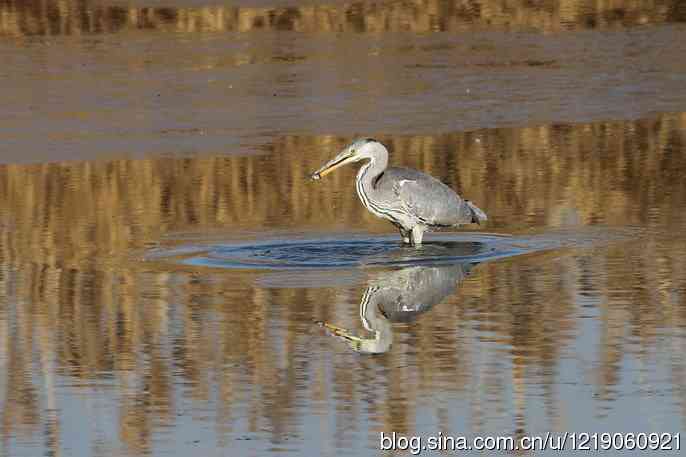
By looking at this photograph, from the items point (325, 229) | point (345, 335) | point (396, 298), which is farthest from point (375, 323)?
point (325, 229)

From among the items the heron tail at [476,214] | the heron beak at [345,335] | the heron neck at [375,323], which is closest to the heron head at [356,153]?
the heron tail at [476,214]

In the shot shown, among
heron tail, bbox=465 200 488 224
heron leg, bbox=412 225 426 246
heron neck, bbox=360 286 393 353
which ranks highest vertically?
heron neck, bbox=360 286 393 353

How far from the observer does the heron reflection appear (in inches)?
307

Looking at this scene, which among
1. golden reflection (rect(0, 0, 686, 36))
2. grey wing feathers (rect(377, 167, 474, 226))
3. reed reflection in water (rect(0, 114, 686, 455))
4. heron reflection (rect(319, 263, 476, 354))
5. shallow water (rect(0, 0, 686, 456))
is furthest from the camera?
golden reflection (rect(0, 0, 686, 36))

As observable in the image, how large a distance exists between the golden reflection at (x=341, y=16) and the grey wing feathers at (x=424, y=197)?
9285mm

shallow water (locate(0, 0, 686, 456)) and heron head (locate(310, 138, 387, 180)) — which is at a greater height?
heron head (locate(310, 138, 387, 180))

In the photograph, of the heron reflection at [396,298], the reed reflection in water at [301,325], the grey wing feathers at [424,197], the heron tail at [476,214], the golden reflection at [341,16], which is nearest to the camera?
the reed reflection in water at [301,325]

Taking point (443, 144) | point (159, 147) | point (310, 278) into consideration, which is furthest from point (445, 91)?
point (310, 278)

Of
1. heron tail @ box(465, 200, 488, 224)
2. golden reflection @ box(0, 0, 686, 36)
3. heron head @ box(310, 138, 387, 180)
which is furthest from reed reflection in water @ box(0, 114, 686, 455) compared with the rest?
golden reflection @ box(0, 0, 686, 36)

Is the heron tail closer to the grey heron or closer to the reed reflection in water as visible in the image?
the grey heron

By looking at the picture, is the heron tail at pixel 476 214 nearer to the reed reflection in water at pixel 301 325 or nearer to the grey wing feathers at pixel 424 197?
the grey wing feathers at pixel 424 197

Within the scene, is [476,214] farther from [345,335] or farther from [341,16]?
[341,16]

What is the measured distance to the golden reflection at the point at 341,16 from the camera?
65.8 ft

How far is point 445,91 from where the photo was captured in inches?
655
